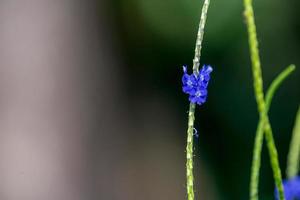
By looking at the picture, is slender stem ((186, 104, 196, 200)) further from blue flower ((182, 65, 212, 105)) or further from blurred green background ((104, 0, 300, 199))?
blurred green background ((104, 0, 300, 199))

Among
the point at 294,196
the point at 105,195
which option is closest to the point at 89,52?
the point at 105,195

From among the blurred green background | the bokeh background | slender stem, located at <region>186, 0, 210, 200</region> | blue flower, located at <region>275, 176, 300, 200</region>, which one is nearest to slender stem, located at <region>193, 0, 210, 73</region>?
slender stem, located at <region>186, 0, 210, 200</region>

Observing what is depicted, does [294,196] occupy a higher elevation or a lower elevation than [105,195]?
lower

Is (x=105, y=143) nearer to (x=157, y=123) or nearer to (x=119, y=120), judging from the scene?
(x=119, y=120)

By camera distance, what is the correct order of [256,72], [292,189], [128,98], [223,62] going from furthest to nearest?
[128,98]
[223,62]
[292,189]
[256,72]

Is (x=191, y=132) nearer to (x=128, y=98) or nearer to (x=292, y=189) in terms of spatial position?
(x=292, y=189)

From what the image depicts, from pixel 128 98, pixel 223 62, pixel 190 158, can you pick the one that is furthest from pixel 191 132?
pixel 128 98

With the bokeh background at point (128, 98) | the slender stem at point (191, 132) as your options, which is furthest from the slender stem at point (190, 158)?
the bokeh background at point (128, 98)
